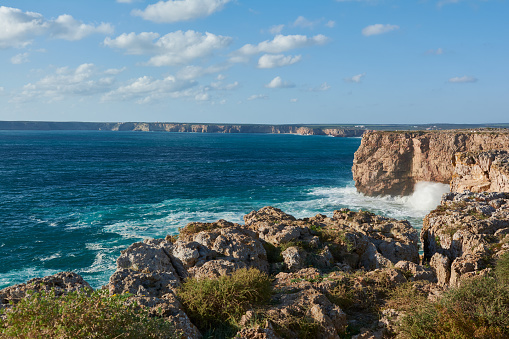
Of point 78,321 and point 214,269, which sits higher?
point 78,321

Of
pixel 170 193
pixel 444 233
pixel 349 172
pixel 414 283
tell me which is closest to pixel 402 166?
pixel 349 172

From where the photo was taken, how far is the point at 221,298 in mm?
10469

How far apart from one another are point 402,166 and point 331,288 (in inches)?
2270

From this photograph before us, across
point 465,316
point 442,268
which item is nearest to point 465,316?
point 465,316

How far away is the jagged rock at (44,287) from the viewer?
32.1 feet

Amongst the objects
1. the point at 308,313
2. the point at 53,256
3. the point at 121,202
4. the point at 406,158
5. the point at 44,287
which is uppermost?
the point at 406,158

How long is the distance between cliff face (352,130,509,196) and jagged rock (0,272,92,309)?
60.1 meters

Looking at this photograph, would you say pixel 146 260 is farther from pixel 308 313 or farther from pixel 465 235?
pixel 465 235

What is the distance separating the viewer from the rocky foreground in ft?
33.5

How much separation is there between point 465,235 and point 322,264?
8685mm

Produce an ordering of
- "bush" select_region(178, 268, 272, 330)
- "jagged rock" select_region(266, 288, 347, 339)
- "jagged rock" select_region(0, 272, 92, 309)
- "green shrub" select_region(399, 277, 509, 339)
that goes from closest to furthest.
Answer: "green shrub" select_region(399, 277, 509, 339) → "jagged rock" select_region(0, 272, 92, 309) → "jagged rock" select_region(266, 288, 347, 339) → "bush" select_region(178, 268, 272, 330)

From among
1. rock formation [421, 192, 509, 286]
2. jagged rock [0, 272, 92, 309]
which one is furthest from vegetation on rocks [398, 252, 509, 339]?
jagged rock [0, 272, 92, 309]

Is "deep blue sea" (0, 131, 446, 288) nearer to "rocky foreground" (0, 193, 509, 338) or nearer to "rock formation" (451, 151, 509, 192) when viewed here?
"rock formation" (451, 151, 509, 192)

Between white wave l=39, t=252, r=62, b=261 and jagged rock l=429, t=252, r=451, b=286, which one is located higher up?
jagged rock l=429, t=252, r=451, b=286
